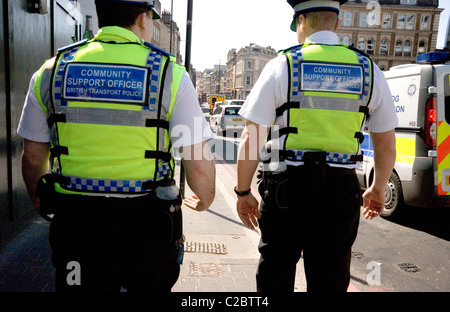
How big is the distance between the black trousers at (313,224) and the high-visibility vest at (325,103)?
136mm

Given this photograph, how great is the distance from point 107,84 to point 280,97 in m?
1.01

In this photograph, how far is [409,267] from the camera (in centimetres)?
401

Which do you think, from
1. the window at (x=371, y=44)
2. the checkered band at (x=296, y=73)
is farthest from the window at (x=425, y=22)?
the checkered band at (x=296, y=73)

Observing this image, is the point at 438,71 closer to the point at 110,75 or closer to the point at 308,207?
the point at 308,207

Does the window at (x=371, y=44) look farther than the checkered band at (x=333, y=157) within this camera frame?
Yes

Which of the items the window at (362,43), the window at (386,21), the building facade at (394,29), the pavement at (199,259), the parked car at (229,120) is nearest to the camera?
the pavement at (199,259)

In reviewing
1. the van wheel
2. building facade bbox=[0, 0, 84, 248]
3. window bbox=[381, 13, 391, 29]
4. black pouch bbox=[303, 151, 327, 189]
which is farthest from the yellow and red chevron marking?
window bbox=[381, 13, 391, 29]

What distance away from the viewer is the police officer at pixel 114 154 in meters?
1.64

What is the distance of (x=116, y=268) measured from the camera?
1.68 metres

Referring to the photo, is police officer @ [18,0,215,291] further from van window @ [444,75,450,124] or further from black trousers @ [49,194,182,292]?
van window @ [444,75,450,124]

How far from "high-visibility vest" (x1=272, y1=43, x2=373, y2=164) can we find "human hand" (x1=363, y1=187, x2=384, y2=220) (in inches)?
17.8

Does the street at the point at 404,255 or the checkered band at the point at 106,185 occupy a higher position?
the checkered band at the point at 106,185

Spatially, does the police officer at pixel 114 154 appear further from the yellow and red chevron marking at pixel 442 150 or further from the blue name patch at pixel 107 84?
the yellow and red chevron marking at pixel 442 150

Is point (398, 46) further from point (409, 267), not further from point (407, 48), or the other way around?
point (409, 267)
